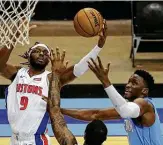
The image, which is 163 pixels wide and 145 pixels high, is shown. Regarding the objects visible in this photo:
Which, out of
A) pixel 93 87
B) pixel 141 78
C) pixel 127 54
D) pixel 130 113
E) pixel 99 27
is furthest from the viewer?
pixel 127 54

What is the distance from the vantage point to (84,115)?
15.5 ft

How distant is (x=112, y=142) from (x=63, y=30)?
713cm

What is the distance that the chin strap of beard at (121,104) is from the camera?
405cm

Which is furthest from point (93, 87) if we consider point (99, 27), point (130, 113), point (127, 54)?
point (130, 113)

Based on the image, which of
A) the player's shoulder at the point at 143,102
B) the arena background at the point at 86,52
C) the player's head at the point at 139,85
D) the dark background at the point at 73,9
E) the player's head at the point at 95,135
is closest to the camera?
the player's head at the point at 95,135

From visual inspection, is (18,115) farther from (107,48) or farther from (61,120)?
(107,48)

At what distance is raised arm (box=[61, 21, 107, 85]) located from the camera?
15.5 ft

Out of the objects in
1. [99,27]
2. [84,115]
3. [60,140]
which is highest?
[99,27]

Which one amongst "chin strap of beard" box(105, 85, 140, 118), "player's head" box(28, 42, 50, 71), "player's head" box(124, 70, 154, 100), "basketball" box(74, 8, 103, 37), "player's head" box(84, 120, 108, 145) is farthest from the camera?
"basketball" box(74, 8, 103, 37)

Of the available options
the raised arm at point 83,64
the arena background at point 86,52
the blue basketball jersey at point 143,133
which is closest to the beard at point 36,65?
the raised arm at point 83,64

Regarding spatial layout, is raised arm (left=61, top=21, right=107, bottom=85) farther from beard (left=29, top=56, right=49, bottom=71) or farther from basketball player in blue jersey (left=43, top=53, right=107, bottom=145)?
basketball player in blue jersey (left=43, top=53, right=107, bottom=145)

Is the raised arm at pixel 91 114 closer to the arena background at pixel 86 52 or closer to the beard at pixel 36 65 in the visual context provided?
the beard at pixel 36 65

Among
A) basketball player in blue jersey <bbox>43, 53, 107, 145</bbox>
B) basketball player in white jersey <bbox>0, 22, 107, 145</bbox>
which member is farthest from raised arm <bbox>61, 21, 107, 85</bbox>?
basketball player in blue jersey <bbox>43, 53, 107, 145</bbox>

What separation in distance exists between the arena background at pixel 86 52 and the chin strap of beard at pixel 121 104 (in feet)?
7.83
